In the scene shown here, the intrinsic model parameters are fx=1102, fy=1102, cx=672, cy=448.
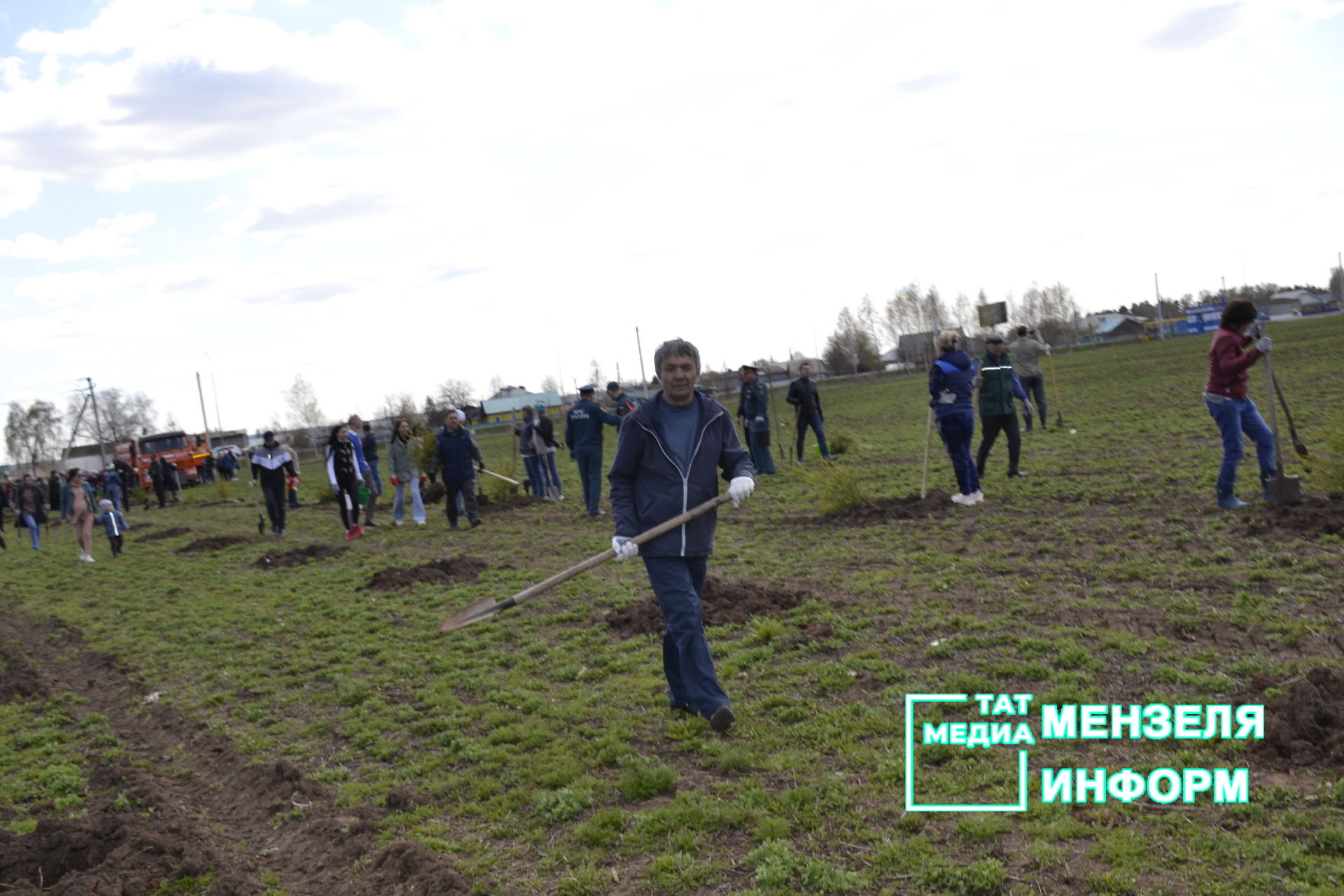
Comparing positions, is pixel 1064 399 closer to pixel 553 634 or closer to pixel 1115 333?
pixel 553 634

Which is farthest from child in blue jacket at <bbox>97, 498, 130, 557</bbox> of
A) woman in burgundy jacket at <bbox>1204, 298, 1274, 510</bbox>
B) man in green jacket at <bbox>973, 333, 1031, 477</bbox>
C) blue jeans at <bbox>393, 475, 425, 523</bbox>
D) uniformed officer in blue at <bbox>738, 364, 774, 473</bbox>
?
woman in burgundy jacket at <bbox>1204, 298, 1274, 510</bbox>

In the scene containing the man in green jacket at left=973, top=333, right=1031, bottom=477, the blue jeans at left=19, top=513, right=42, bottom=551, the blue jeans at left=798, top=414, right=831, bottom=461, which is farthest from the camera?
the blue jeans at left=19, top=513, right=42, bottom=551

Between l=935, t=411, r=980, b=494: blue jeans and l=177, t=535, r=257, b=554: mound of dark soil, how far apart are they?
1262 centimetres

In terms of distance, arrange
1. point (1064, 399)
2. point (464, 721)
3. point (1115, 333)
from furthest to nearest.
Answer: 1. point (1115, 333)
2. point (1064, 399)
3. point (464, 721)

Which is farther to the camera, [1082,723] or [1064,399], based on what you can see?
[1064,399]

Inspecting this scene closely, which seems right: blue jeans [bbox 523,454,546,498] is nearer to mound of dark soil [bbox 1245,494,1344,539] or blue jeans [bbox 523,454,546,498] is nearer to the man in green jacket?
the man in green jacket

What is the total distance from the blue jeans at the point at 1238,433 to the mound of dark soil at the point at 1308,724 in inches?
208

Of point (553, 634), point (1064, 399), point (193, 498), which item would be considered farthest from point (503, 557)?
point (193, 498)

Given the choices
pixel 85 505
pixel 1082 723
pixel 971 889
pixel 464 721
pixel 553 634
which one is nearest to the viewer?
pixel 971 889

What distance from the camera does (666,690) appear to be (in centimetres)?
684

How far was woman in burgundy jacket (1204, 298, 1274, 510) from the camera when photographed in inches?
384

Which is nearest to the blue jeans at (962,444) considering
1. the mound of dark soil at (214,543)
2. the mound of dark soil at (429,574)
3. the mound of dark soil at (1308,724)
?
the mound of dark soil at (429,574)

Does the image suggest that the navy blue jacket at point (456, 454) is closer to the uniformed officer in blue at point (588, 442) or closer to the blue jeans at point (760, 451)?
the uniformed officer in blue at point (588, 442)

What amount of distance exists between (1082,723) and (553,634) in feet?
15.7
